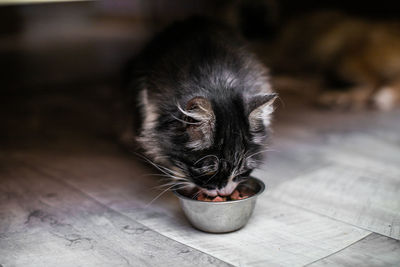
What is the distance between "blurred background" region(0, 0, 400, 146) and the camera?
432cm

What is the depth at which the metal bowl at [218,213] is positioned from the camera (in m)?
1.85

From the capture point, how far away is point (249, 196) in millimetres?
1967

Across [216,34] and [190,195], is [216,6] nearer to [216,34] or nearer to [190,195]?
[216,34]

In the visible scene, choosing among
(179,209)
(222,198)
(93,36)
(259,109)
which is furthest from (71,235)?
(93,36)

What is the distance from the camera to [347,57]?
4.37m

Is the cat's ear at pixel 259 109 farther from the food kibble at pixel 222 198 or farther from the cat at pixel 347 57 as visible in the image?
the cat at pixel 347 57

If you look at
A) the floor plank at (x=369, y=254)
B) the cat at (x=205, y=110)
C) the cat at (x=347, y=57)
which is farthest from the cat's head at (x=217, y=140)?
the cat at (x=347, y=57)

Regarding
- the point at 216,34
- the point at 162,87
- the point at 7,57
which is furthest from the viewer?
the point at 7,57

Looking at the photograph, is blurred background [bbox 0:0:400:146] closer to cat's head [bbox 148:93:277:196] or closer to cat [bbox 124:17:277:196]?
cat [bbox 124:17:277:196]

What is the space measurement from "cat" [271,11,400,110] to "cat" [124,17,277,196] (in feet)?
5.99

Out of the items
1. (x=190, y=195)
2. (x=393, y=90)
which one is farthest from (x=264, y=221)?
(x=393, y=90)

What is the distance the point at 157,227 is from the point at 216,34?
108 centimetres

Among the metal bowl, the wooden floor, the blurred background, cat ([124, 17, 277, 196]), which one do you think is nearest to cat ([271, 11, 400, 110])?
the blurred background

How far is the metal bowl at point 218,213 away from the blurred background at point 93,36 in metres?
2.09
